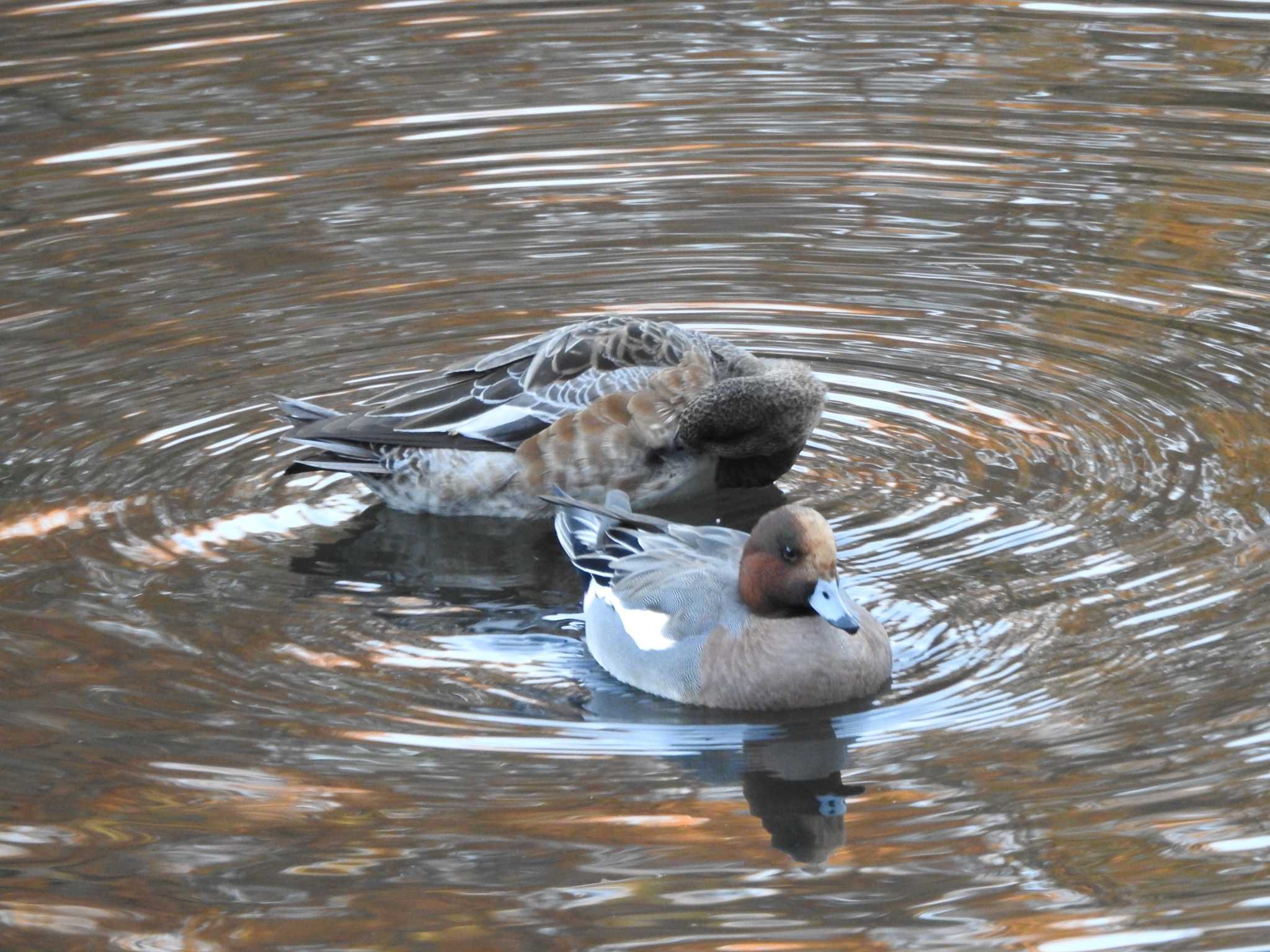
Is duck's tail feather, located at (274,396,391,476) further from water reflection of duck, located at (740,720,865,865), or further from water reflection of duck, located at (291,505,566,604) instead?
water reflection of duck, located at (740,720,865,865)

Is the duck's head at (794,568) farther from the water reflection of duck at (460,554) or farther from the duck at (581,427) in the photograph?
the duck at (581,427)

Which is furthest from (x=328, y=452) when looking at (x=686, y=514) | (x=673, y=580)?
(x=673, y=580)

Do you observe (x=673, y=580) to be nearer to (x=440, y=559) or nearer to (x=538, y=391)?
(x=440, y=559)

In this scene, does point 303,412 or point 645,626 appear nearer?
point 645,626

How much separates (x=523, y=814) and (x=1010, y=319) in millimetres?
4948

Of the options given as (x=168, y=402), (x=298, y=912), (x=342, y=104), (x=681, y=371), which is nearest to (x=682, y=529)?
(x=681, y=371)

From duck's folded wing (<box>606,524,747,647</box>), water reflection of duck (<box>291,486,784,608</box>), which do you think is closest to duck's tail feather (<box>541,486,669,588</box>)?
duck's folded wing (<box>606,524,747,647</box>)

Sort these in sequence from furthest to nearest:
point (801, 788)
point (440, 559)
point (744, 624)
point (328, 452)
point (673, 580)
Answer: point (328, 452) → point (440, 559) → point (673, 580) → point (744, 624) → point (801, 788)

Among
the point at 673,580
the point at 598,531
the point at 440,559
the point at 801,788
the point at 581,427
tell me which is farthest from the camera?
the point at 581,427

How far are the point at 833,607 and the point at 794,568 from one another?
8.5 inches

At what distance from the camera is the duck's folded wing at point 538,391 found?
8.20 meters

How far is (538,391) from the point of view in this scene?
27.0ft

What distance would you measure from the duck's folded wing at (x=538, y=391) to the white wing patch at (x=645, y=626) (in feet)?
5.15

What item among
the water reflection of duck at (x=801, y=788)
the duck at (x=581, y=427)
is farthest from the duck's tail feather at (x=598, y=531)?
the water reflection of duck at (x=801, y=788)
